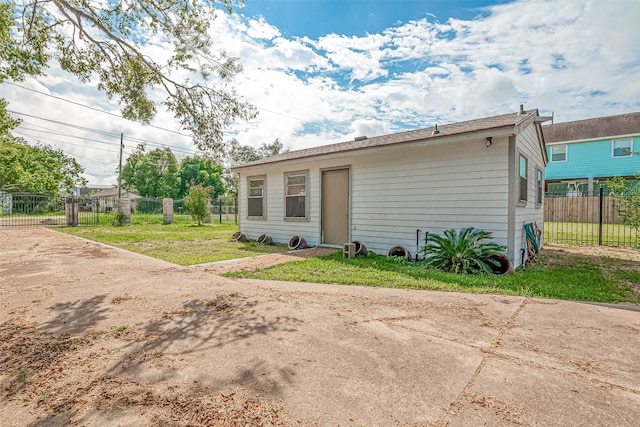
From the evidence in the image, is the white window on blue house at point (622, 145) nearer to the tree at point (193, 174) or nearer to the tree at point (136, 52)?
the tree at point (136, 52)

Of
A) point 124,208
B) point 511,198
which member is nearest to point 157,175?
point 124,208

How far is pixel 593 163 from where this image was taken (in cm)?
1806

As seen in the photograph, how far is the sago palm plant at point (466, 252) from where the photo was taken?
17.8 feet

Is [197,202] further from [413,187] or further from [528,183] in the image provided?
[528,183]

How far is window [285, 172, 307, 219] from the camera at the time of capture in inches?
353

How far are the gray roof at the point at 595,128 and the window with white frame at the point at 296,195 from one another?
1506 centimetres

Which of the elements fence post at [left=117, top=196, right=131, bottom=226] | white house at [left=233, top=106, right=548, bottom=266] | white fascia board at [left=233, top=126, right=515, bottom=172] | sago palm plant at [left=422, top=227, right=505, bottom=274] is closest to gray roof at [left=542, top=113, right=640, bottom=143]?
white house at [left=233, top=106, right=548, bottom=266]

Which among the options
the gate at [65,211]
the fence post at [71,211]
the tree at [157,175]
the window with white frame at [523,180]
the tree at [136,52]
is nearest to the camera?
the tree at [136,52]

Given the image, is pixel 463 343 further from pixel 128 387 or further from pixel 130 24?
pixel 130 24

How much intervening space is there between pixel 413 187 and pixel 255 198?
5.54 m

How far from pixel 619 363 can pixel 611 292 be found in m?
2.77

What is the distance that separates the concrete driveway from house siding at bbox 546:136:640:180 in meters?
19.7

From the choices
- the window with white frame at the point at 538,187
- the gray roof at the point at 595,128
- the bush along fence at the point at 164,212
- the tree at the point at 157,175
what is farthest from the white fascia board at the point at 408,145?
the tree at the point at 157,175

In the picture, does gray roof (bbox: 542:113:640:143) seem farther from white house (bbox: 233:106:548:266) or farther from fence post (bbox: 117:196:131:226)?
fence post (bbox: 117:196:131:226)
